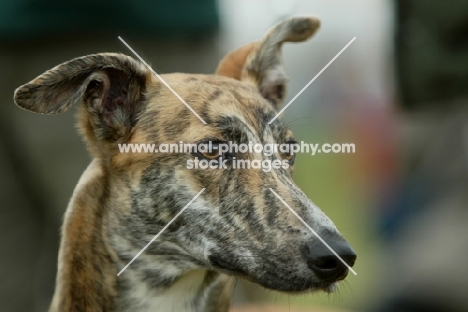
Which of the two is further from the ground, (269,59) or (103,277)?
(269,59)

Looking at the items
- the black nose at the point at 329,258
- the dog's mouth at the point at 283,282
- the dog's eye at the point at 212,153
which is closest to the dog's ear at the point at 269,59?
the dog's eye at the point at 212,153

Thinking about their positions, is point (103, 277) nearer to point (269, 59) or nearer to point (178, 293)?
point (178, 293)

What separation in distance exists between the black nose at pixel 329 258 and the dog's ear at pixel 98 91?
1.00 meters

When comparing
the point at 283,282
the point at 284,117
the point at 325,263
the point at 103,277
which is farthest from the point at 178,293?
the point at 284,117

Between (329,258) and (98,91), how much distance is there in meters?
1.21

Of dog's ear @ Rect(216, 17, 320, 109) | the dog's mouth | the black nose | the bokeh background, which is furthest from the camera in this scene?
the bokeh background

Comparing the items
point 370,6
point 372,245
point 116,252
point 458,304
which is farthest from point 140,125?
point 370,6

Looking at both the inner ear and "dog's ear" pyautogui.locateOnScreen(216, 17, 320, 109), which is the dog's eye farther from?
"dog's ear" pyautogui.locateOnScreen(216, 17, 320, 109)

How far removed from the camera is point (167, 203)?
4031 millimetres

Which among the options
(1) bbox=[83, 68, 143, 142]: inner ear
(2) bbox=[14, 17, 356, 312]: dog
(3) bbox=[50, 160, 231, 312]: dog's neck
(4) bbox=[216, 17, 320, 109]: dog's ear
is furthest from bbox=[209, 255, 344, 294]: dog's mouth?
(4) bbox=[216, 17, 320, 109]: dog's ear

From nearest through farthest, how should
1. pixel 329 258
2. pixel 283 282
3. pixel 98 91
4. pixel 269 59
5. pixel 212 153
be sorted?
1. pixel 329 258
2. pixel 283 282
3. pixel 212 153
4. pixel 98 91
5. pixel 269 59

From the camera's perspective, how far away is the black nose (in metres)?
3.65

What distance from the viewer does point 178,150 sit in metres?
4.05

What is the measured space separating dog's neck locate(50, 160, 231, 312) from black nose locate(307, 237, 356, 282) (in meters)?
0.64
